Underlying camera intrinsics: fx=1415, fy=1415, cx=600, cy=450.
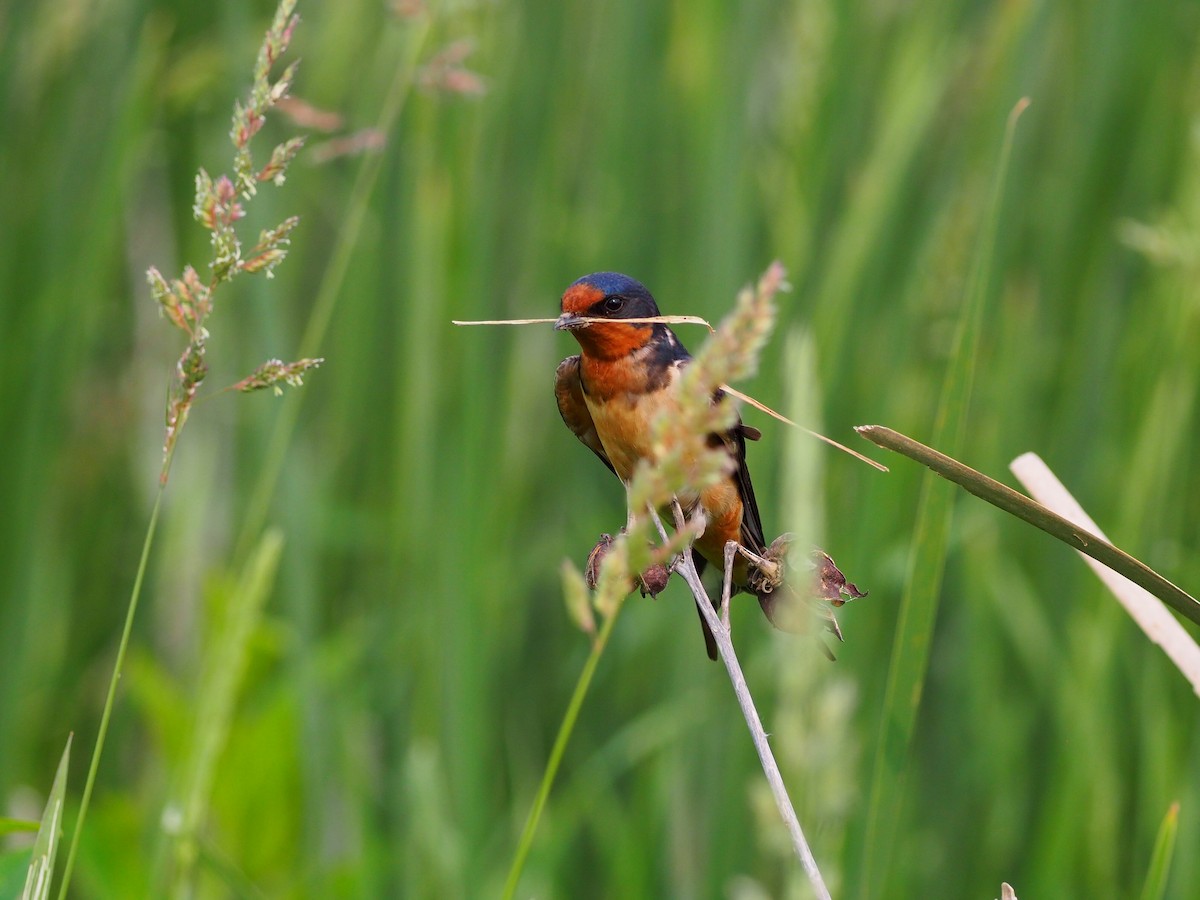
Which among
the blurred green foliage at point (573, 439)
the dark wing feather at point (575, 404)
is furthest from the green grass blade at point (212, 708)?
the dark wing feather at point (575, 404)

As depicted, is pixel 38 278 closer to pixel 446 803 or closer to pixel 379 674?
pixel 379 674

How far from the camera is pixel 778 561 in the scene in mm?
987

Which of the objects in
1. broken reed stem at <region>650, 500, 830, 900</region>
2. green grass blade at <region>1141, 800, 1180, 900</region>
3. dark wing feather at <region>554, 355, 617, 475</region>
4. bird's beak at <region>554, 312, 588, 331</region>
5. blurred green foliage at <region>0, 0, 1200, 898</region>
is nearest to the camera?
broken reed stem at <region>650, 500, 830, 900</region>

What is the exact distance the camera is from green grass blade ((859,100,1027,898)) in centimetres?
100

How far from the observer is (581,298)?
1320 mm

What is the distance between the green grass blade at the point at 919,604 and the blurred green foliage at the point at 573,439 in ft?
1.88

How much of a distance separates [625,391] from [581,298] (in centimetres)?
10

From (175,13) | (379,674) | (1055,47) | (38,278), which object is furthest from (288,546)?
(1055,47)

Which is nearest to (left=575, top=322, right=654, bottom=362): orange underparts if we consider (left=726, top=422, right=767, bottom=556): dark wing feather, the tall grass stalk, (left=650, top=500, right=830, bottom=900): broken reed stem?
(left=726, top=422, right=767, bottom=556): dark wing feather

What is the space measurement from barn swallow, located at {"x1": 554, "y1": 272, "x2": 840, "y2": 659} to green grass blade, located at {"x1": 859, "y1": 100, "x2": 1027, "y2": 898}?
257 mm

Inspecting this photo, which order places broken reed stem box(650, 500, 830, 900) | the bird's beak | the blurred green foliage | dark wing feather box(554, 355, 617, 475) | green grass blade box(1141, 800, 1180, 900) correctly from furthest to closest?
the blurred green foliage < dark wing feather box(554, 355, 617, 475) < the bird's beak < green grass blade box(1141, 800, 1180, 900) < broken reed stem box(650, 500, 830, 900)

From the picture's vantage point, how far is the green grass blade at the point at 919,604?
100 centimetres

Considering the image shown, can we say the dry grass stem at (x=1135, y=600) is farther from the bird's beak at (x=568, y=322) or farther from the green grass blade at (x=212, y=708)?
the green grass blade at (x=212, y=708)

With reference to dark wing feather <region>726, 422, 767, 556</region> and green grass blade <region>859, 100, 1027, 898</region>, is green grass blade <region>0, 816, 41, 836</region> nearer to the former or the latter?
green grass blade <region>859, 100, 1027, 898</region>
